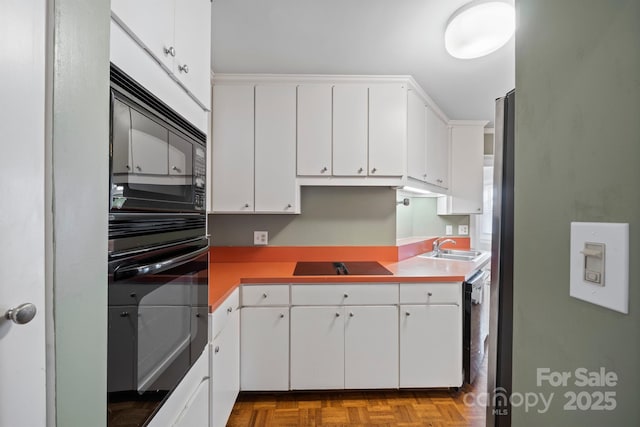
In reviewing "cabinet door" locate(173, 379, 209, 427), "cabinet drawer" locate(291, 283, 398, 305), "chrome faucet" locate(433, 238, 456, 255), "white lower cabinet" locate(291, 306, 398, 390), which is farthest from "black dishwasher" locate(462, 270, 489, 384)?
"cabinet door" locate(173, 379, 209, 427)

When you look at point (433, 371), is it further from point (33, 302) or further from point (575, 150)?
point (33, 302)

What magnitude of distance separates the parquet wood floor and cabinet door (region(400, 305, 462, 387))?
0.12 metres

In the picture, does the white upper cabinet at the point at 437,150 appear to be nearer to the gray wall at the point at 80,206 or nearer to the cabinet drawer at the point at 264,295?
the cabinet drawer at the point at 264,295

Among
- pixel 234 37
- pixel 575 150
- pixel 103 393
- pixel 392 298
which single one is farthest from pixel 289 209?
pixel 575 150

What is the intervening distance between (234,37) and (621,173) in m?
1.82

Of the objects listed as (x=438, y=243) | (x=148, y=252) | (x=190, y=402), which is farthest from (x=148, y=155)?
(x=438, y=243)

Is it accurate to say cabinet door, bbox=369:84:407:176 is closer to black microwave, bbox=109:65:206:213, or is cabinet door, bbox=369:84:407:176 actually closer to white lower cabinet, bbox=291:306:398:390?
white lower cabinet, bbox=291:306:398:390

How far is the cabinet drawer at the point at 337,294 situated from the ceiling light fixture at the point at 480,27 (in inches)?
57.0

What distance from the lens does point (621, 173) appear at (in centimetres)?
36

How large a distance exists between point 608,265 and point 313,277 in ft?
4.97

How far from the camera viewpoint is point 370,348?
1803 mm

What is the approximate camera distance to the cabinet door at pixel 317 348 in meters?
1.79

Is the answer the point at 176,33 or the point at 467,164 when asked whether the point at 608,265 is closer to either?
the point at 176,33

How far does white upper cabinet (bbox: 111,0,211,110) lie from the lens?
0.69 m
